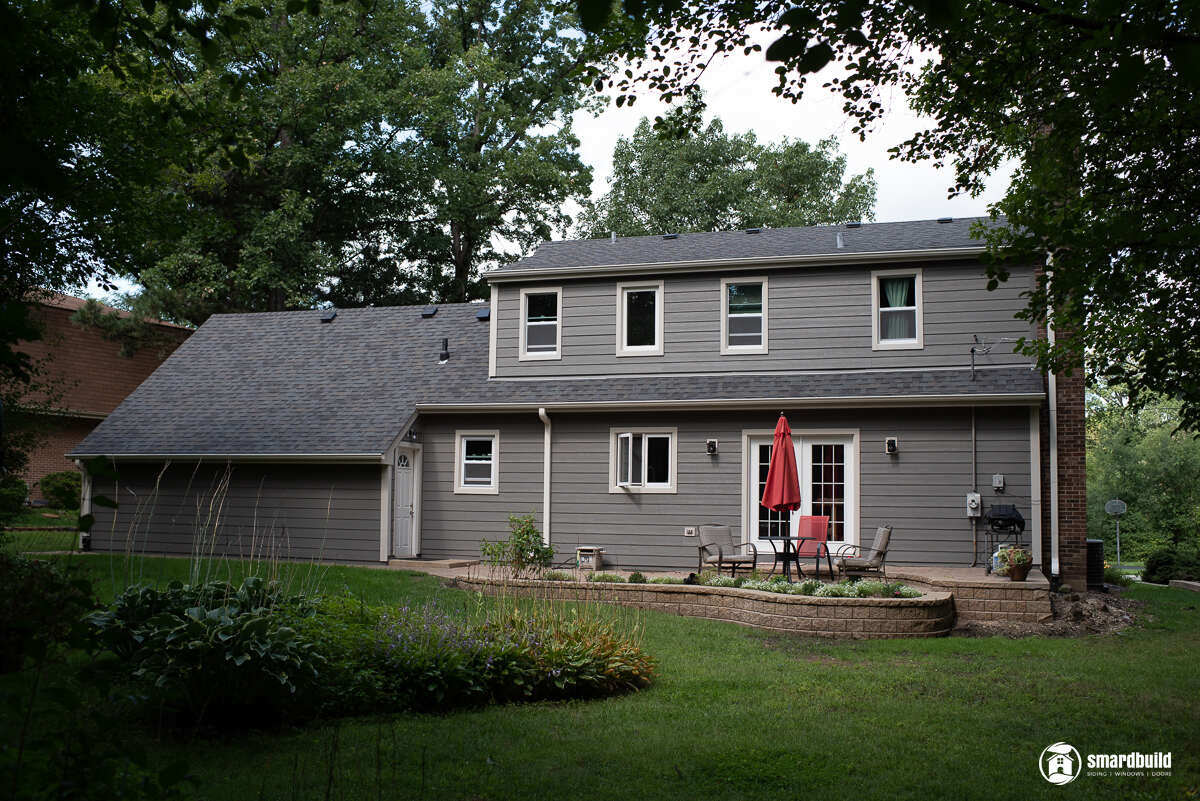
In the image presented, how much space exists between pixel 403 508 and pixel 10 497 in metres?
6.97

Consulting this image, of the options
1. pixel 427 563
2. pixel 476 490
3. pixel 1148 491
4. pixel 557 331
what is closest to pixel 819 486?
pixel 557 331

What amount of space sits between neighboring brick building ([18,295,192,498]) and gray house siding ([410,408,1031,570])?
13.6 meters

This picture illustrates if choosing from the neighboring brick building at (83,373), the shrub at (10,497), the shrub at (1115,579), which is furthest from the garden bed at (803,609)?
the neighboring brick building at (83,373)

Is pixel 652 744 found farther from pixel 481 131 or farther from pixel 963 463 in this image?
pixel 481 131

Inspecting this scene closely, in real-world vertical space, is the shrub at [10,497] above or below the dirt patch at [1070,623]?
above

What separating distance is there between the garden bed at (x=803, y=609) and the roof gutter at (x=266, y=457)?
14.3 feet

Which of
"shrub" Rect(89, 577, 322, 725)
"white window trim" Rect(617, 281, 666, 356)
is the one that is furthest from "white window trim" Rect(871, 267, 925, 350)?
"shrub" Rect(89, 577, 322, 725)

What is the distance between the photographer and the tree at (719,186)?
99.7ft

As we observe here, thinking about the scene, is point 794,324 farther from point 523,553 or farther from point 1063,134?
point 1063,134

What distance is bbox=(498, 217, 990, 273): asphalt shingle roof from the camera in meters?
15.2

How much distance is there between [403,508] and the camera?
1581cm

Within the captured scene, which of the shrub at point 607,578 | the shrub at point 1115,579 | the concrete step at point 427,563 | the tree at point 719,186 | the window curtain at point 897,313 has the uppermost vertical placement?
the tree at point 719,186

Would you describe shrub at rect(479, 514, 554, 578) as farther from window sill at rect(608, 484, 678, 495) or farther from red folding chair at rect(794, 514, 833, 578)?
red folding chair at rect(794, 514, 833, 578)

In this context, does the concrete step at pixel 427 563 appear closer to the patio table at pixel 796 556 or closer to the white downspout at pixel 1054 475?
the patio table at pixel 796 556
